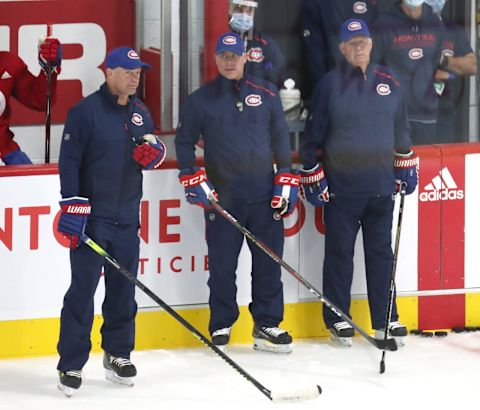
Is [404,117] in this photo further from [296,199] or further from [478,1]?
[478,1]

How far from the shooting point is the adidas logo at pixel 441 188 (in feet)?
27.8

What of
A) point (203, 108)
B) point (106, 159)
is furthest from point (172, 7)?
point (106, 159)

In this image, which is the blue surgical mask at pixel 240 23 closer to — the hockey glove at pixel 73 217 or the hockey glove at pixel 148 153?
the hockey glove at pixel 148 153

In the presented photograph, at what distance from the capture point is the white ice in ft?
24.2

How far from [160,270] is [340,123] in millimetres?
1070

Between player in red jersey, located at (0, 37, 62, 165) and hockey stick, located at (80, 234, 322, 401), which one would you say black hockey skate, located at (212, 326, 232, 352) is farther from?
player in red jersey, located at (0, 37, 62, 165)

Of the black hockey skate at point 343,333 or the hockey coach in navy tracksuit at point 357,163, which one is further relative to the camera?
the black hockey skate at point 343,333

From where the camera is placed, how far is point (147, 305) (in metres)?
8.16

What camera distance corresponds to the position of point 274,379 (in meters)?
7.77

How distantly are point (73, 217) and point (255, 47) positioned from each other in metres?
1.96

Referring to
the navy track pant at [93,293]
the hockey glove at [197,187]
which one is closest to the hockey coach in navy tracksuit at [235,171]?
the hockey glove at [197,187]

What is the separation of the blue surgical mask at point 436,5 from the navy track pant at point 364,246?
1423mm

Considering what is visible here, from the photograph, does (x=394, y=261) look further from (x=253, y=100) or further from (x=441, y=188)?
(x=253, y=100)

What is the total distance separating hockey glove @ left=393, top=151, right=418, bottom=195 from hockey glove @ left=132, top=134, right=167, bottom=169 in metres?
1.33
